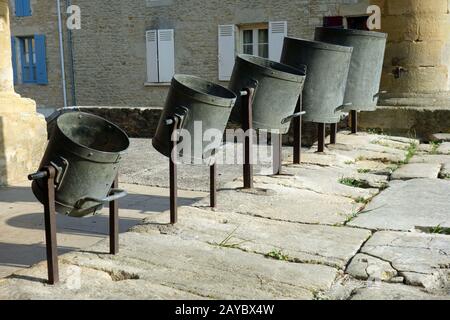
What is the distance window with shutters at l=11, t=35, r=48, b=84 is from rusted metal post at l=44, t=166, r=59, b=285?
16.2 metres

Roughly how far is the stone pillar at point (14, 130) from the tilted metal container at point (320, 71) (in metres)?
2.70

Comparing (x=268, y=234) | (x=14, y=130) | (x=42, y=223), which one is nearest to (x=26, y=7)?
(x=14, y=130)

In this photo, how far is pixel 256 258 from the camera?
2.92 metres

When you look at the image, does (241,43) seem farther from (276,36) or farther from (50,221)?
(50,221)

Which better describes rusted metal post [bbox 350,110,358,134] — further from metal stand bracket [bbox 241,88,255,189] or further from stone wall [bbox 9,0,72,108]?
stone wall [bbox 9,0,72,108]

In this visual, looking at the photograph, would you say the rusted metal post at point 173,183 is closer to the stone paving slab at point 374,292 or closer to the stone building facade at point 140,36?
the stone paving slab at point 374,292

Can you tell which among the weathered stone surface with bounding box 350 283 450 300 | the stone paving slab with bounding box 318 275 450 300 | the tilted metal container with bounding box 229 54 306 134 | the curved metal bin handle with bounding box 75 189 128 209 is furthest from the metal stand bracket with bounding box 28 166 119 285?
the tilted metal container with bounding box 229 54 306 134

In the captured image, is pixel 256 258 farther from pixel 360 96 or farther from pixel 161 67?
pixel 161 67

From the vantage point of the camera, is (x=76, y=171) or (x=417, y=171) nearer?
(x=76, y=171)

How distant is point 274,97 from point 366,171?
4.43 feet

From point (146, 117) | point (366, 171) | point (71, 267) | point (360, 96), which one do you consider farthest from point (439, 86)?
point (71, 267)

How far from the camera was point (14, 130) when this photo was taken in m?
5.68

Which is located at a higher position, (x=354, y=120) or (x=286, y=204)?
(x=354, y=120)

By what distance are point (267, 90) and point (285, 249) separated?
5.52 ft
